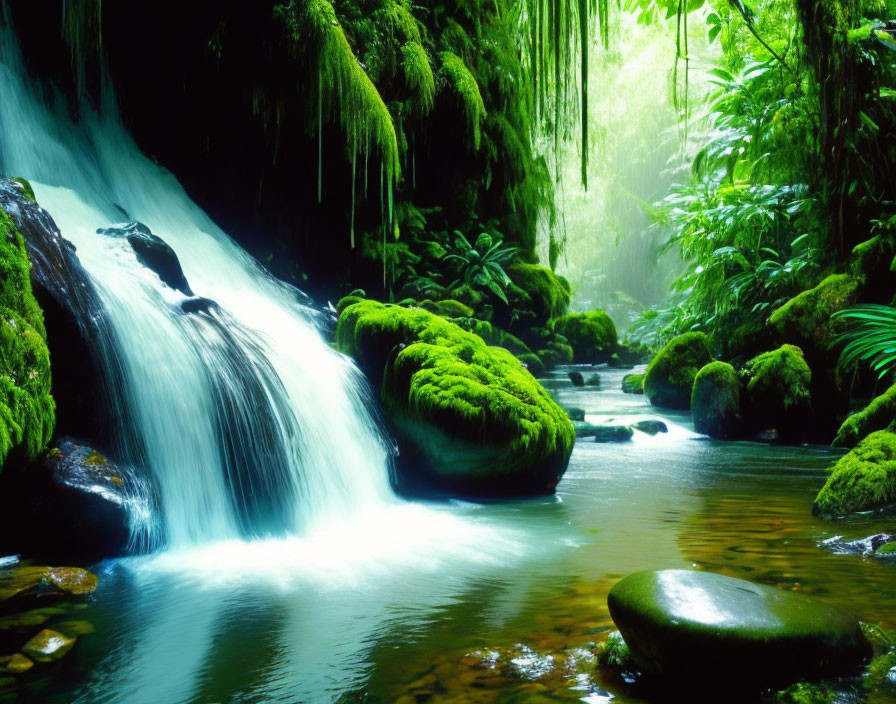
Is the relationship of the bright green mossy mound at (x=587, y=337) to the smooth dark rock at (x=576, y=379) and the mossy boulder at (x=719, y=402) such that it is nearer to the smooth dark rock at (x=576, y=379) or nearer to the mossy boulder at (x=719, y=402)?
the smooth dark rock at (x=576, y=379)

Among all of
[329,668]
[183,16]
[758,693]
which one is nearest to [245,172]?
[183,16]

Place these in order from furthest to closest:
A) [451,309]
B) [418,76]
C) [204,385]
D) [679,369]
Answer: [451,309], [679,369], [418,76], [204,385]

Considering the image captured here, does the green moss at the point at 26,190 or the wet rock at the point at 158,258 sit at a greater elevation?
the green moss at the point at 26,190

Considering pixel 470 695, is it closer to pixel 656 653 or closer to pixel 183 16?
pixel 656 653

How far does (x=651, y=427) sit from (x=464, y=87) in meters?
5.92

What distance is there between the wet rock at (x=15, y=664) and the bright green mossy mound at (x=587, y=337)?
15.4 m

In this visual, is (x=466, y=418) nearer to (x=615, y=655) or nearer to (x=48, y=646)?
(x=615, y=655)

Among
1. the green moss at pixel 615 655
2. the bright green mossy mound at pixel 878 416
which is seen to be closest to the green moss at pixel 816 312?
the bright green mossy mound at pixel 878 416

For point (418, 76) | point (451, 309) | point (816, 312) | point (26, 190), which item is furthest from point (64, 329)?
point (816, 312)

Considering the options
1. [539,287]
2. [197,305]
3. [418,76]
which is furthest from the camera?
[539,287]

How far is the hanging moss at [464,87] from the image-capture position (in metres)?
10.6

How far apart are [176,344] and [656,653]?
3.82m

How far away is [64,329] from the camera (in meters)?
4.05

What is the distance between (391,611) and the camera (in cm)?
300
